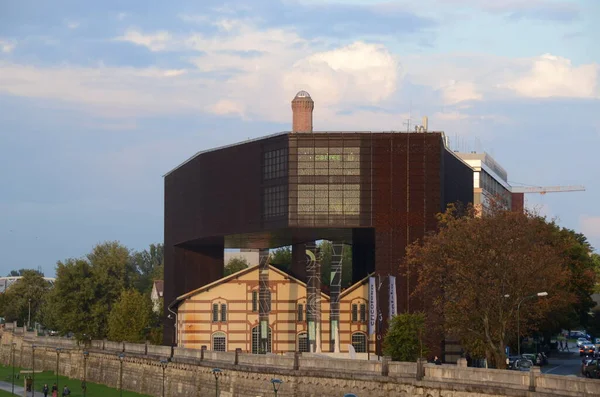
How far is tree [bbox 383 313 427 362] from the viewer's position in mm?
86938

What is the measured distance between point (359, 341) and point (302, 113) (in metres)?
25.9

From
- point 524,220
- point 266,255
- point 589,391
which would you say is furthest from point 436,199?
point 589,391

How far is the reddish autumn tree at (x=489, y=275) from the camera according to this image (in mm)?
80062

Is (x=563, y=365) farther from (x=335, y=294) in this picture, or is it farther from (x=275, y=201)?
(x=275, y=201)

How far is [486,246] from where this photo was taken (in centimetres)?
8106

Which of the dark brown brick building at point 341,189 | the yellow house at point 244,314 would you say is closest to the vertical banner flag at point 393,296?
the dark brown brick building at point 341,189

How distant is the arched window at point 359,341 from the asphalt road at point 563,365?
19.9 metres

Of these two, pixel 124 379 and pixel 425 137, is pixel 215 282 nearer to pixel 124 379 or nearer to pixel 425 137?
pixel 124 379

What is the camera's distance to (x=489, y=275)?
80.5 m

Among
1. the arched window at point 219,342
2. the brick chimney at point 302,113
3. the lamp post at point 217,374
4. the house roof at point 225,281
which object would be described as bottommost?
the lamp post at point 217,374

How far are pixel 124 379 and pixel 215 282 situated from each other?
619 inches

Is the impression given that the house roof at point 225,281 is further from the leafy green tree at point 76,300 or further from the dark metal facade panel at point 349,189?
the leafy green tree at point 76,300

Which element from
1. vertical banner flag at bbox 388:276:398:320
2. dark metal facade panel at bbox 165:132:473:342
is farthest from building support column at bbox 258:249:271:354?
vertical banner flag at bbox 388:276:398:320

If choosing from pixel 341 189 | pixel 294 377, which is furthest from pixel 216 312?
pixel 294 377
